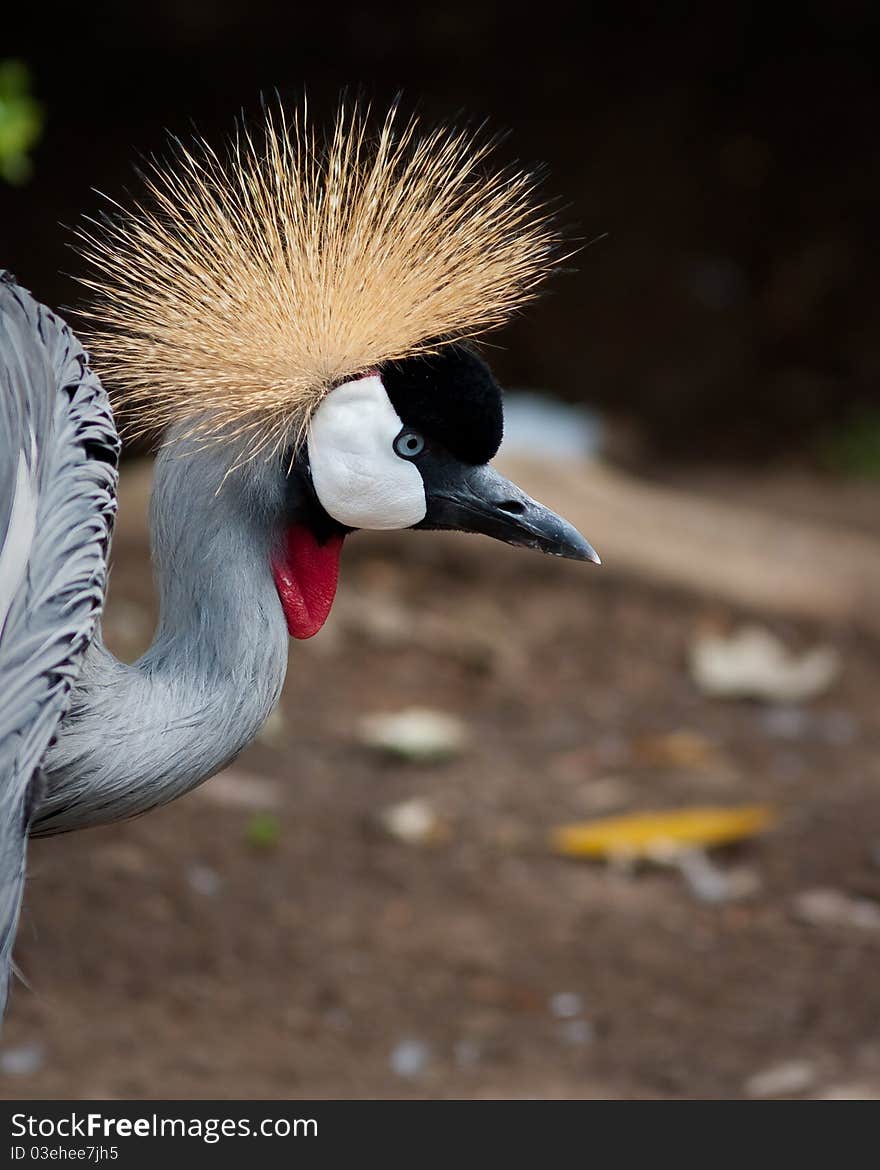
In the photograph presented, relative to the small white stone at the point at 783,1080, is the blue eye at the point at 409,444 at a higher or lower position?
higher

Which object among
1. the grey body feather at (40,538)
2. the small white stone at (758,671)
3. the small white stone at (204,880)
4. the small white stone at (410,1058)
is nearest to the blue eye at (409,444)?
the grey body feather at (40,538)

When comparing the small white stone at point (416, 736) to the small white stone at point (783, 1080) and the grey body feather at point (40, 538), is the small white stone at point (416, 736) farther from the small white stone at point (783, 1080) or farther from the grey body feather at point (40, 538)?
the grey body feather at point (40, 538)

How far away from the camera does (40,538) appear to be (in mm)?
1469

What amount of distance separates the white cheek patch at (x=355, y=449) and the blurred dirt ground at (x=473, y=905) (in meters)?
0.70

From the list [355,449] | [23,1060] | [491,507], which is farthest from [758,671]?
[355,449]

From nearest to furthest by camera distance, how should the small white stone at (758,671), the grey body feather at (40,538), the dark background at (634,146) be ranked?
the grey body feather at (40,538)
the small white stone at (758,671)
the dark background at (634,146)

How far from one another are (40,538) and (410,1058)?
4.16 feet

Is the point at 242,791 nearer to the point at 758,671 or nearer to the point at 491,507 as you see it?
the point at 758,671

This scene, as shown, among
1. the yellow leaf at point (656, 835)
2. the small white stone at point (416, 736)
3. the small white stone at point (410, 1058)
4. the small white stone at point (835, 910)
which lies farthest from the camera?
the small white stone at point (416, 736)

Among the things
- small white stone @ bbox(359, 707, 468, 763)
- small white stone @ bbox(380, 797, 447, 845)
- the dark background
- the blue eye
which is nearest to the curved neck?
the blue eye

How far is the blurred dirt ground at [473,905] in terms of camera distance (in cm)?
238

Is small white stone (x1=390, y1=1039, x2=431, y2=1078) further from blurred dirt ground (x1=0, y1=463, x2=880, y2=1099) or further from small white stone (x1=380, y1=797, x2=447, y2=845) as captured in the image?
small white stone (x1=380, y1=797, x2=447, y2=845)

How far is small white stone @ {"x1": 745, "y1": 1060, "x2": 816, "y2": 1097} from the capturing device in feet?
7.42
